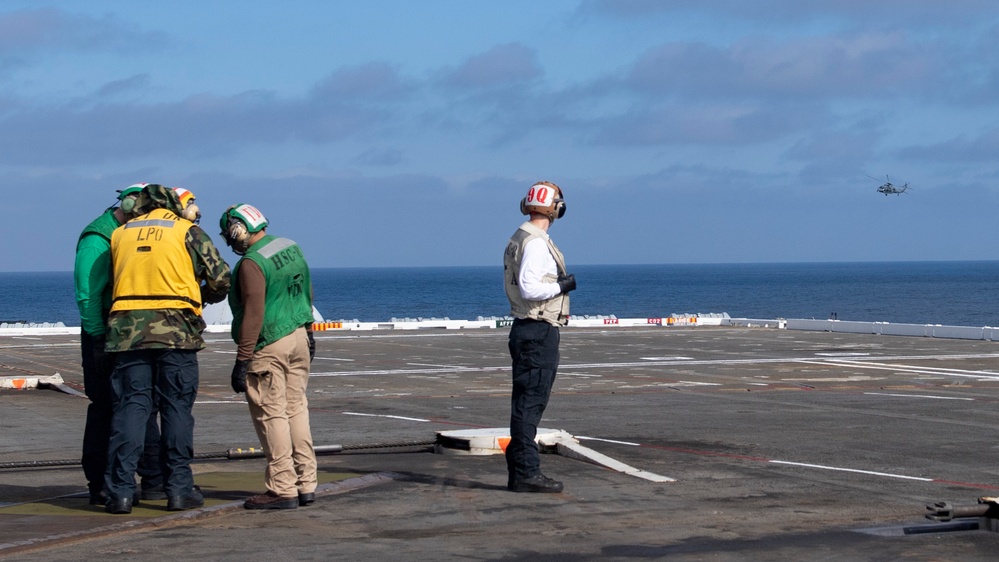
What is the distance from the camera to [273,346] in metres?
8.13

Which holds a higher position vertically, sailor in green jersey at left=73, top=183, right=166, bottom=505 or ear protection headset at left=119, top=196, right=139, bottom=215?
ear protection headset at left=119, top=196, right=139, bottom=215

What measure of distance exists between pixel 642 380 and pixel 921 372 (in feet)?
19.8

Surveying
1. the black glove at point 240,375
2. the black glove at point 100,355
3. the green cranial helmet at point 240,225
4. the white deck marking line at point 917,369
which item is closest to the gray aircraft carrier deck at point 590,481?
the black glove at point 240,375

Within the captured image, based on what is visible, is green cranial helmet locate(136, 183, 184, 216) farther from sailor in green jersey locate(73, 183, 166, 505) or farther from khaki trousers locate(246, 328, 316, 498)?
khaki trousers locate(246, 328, 316, 498)

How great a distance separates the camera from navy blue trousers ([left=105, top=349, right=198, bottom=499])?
7.88m

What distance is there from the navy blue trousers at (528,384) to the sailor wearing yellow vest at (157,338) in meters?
2.06

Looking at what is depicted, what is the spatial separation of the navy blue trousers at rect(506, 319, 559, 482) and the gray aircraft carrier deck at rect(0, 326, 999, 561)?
0.24 m

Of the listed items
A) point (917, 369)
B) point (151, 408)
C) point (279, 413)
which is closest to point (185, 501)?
point (151, 408)

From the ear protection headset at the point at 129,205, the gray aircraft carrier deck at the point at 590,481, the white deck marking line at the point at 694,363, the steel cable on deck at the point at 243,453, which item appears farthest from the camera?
the white deck marking line at the point at 694,363

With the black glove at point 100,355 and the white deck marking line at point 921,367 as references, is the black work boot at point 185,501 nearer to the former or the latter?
the black glove at point 100,355

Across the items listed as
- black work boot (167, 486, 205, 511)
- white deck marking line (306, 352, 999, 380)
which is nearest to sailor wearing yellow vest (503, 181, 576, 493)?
black work boot (167, 486, 205, 511)

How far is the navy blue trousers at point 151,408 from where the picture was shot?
25.9ft

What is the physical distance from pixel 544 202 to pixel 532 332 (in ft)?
2.99

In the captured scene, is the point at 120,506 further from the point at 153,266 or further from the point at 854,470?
the point at 854,470
